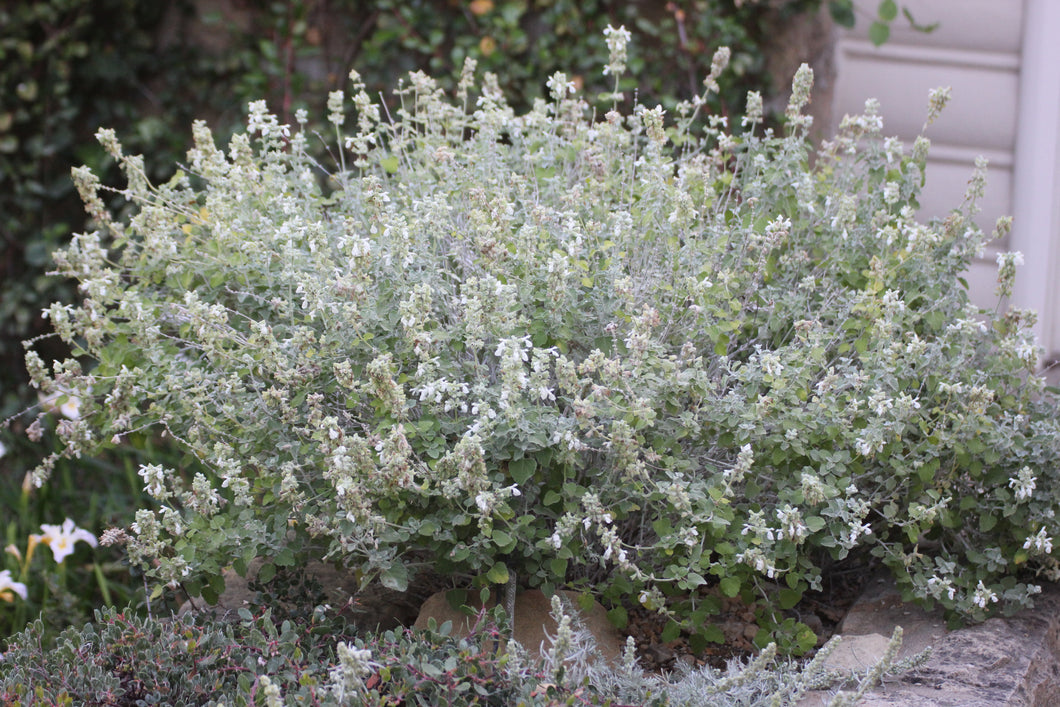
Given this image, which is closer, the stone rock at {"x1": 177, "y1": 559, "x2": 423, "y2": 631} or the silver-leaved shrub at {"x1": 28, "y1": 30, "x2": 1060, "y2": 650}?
the silver-leaved shrub at {"x1": 28, "y1": 30, "x2": 1060, "y2": 650}

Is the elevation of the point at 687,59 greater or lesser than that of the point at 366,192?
greater

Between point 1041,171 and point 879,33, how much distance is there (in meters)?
0.92

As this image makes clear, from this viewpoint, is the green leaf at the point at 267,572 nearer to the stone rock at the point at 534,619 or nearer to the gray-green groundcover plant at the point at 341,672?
the gray-green groundcover plant at the point at 341,672

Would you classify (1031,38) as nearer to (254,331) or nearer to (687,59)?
(687,59)

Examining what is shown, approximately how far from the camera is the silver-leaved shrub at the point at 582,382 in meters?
1.96

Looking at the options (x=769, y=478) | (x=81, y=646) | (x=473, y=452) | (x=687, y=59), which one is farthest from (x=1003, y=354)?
(x=687, y=59)

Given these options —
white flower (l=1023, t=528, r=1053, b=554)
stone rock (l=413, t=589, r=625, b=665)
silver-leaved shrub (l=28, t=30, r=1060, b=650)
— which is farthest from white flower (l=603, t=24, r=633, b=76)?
white flower (l=1023, t=528, r=1053, b=554)

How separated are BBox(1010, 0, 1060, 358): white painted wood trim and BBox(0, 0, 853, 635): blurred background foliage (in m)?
0.89

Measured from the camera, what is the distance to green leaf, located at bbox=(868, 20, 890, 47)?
13.9ft

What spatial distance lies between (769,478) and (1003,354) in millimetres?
668

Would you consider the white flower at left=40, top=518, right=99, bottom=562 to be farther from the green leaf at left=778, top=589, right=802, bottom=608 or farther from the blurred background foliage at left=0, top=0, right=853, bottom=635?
the green leaf at left=778, top=589, right=802, bottom=608

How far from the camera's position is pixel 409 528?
6.40 feet

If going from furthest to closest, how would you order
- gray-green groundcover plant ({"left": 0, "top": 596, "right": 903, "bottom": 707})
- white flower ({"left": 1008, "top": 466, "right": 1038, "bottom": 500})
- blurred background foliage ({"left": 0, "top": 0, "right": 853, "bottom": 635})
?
blurred background foliage ({"left": 0, "top": 0, "right": 853, "bottom": 635}) → white flower ({"left": 1008, "top": 466, "right": 1038, "bottom": 500}) → gray-green groundcover plant ({"left": 0, "top": 596, "right": 903, "bottom": 707})

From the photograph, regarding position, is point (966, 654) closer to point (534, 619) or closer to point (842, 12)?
point (534, 619)
